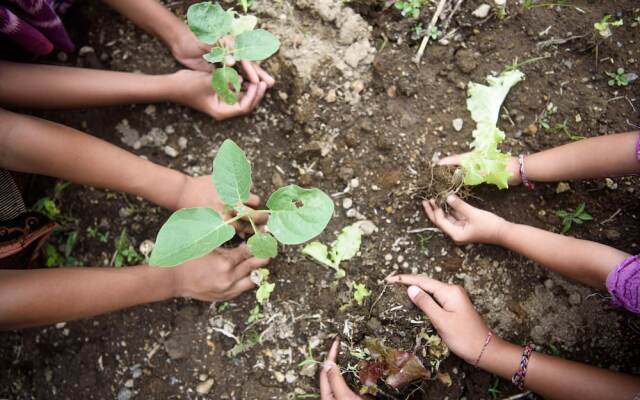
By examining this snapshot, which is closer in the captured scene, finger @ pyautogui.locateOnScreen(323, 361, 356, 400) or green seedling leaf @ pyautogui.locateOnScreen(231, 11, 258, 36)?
finger @ pyautogui.locateOnScreen(323, 361, 356, 400)

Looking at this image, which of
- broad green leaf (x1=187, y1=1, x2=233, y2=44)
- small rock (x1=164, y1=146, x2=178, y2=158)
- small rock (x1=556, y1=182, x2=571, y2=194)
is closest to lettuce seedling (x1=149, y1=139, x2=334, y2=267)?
broad green leaf (x1=187, y1=1, x2=233, y2=44)

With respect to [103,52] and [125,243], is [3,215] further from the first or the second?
[103,52]

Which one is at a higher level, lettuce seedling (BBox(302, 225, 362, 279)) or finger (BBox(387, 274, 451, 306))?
lettuce seedling (BBox(302, 225, 362, 279))

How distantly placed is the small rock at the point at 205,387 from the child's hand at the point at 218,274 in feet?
1.10

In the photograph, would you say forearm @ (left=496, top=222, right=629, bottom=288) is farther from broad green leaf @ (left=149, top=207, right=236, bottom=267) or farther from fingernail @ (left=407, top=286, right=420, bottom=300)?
broad green leaf @ (left=149, top=207, right=236, bottom=267)

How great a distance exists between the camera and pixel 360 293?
1.87 meters

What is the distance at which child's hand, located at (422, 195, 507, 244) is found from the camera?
1.81m

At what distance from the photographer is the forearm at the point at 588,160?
167 cm

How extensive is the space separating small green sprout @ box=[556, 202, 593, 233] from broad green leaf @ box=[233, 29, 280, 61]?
1.29 m

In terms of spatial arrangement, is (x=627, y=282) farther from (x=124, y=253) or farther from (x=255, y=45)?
(x=124, y=253)

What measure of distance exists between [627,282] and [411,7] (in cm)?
129

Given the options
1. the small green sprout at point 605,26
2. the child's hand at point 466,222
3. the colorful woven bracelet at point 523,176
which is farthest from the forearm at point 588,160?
the small green sprout at point 605,26

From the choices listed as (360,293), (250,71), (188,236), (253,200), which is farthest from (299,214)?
(250,71)

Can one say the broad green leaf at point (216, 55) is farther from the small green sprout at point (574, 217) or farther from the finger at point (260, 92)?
the small green sprout at point (574, 217)
